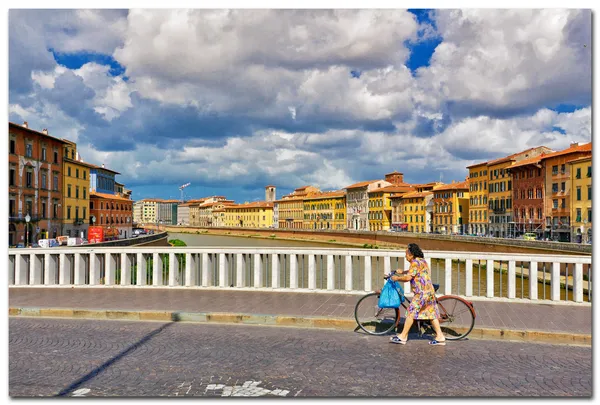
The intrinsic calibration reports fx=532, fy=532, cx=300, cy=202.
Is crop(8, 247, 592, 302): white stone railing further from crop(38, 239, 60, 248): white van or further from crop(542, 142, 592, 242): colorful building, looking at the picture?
crop(542, 142, 592, 242): colorful building

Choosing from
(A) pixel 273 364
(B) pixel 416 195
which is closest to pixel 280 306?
(A) pixel 273 364

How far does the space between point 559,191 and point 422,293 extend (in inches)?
2303

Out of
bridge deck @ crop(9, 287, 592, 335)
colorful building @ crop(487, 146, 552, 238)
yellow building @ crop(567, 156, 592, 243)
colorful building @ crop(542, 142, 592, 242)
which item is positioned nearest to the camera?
bridge deck @ crop(9, 287, 592, 335)

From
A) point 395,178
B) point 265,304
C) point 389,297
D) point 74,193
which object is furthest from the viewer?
point 395,178

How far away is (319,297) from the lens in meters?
10.8

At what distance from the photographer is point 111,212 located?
76.4 metres

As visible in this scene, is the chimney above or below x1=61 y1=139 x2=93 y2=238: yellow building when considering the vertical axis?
above

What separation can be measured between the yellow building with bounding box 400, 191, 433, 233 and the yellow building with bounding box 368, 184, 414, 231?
13.5 ft

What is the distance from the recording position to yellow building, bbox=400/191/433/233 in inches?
3819

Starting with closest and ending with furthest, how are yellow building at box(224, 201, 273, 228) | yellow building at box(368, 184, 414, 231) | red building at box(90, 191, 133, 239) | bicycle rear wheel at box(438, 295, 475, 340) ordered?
bicycle rear wheel at box(438, 295, 475, 340)
red building at box(90, 191, 133, 239)
yellow building at box(368, 184, 414, 231)
yellow building at box(224, 201, 273, 228)

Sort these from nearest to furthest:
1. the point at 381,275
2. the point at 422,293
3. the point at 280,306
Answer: the point at 422,293
the point at 280,306
the point at 381,275

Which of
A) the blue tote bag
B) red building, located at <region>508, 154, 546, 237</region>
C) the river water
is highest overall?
red building, located at <region>508, 154, 546, 237</region>

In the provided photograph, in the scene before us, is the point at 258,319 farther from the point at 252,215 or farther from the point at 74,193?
the point at 252,215

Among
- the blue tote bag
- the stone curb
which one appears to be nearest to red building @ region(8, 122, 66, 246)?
the stone curb
